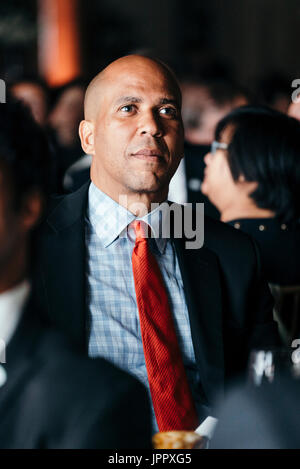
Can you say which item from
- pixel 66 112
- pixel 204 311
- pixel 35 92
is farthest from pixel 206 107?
pixel 204 311

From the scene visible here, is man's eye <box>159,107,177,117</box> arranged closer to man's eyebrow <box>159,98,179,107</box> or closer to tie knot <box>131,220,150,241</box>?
man's eyebrow <box>159,98,179,107</box>

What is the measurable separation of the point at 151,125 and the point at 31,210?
69 centimetres

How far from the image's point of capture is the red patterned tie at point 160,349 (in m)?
1.53

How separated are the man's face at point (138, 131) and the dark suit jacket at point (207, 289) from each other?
144 mm

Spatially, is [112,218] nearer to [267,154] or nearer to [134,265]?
[134,265]

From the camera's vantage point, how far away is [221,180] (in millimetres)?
2316

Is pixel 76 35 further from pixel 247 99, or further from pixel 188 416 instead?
pixel 188 416

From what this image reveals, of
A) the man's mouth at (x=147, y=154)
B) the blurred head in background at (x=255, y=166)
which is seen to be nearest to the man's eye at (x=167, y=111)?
the man's mouth at (x=147, y=154)

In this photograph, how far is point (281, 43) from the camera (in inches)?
412

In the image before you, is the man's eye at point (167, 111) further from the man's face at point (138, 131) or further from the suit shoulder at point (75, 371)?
the suit shoulder at point (75, 371)

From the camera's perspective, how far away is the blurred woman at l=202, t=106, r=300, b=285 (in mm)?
2219

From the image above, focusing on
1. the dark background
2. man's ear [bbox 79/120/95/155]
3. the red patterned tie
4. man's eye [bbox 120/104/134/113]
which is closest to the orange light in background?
the dark background

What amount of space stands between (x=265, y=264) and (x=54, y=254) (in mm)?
1037

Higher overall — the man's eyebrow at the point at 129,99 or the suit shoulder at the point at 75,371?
the man's eyebrow at the point at 129,99
